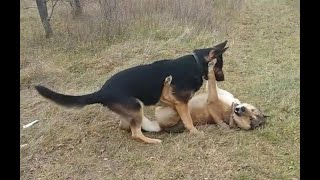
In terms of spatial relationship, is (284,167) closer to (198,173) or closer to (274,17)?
(198,173)

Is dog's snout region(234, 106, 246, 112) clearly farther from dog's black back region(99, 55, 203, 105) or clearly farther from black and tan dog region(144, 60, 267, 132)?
dog's black back region(99, 55, 203, 105)

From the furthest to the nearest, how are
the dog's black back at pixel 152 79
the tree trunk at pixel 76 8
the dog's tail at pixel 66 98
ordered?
the tree trunk at pixel 76 8
the dog's black back at pixel 152 79
the dog's tail at pixel 66 98

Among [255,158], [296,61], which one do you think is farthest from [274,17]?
[255,158]

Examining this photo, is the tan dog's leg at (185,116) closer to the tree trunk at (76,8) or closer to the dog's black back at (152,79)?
the dog's black back at (152,79)

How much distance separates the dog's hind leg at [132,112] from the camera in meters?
4.36

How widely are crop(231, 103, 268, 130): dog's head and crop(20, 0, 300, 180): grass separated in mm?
104

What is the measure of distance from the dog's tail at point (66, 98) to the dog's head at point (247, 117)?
1572 mm

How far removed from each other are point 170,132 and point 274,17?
6053 millimetres

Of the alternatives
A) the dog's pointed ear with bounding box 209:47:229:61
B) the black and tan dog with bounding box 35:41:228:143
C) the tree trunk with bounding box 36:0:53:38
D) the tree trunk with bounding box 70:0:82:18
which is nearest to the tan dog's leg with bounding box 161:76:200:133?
the black and tan dog with bounding box 35:41:228:143

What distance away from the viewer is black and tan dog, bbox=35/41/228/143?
4.35m

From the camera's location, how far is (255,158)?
4.12m

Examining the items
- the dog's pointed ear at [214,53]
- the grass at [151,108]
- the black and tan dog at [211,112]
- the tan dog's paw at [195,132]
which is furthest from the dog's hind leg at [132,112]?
the dog's pointed ear at [214,53]

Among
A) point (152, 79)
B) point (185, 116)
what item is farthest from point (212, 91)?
point (152, 79)
